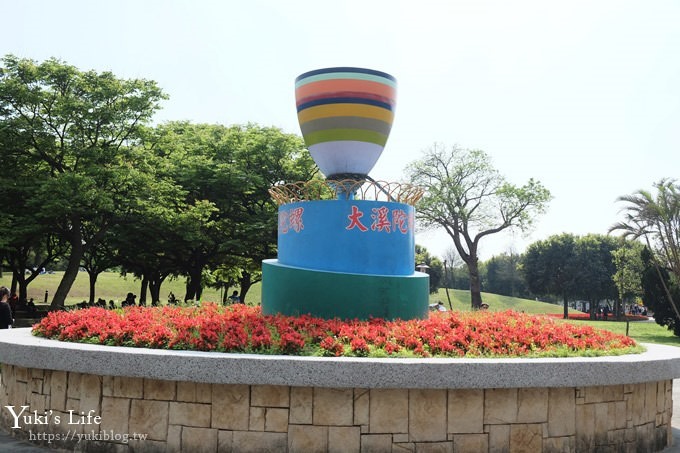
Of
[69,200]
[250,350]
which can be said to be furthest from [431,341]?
[69,200]

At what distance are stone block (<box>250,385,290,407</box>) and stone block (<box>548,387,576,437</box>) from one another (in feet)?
9.38

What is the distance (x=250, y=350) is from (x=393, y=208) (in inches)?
161

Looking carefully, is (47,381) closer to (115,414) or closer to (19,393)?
(19,393)

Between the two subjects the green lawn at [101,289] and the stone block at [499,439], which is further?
the green lawn at [101,289]

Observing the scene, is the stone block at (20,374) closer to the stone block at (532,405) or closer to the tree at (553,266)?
the stone block at (532,405)

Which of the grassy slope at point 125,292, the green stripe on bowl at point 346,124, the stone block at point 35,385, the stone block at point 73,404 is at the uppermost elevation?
the green stripe on bowl at point 346,124

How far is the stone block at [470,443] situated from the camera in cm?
604

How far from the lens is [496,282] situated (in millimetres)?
83312

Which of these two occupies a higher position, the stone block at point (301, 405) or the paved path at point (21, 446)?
the stone block at point (301, 405)

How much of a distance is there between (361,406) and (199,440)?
67.4 inches

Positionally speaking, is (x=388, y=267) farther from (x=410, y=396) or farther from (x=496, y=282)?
(x=496, y=282)

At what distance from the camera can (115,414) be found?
6.30 meters

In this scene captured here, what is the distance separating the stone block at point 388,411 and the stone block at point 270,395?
2.86ft

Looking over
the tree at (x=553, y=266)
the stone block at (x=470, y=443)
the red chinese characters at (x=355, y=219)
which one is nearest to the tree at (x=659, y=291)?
the tree at (x=553, y=266)
